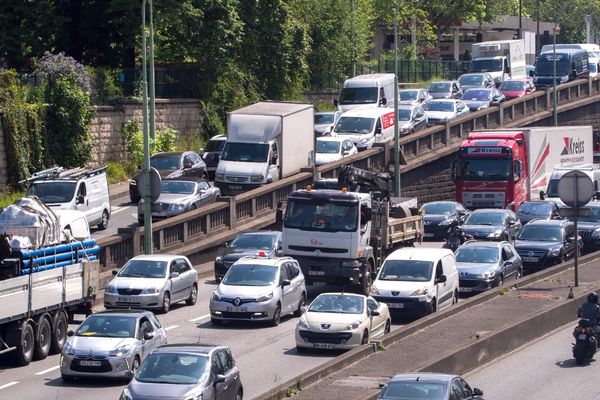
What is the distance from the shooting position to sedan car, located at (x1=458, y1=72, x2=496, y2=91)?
75.7 metres

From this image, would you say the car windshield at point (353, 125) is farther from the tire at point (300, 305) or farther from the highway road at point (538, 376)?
the highway road at point (538, 376)

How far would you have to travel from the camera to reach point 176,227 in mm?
39531

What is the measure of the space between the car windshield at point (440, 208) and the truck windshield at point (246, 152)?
6.04 metres

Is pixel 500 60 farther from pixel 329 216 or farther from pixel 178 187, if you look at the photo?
pixel 329 216

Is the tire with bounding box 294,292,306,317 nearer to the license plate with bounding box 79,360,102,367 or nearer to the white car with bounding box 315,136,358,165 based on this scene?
the license plate with bounding box 79,360,102,367

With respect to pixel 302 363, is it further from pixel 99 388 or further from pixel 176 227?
pixel 176 227

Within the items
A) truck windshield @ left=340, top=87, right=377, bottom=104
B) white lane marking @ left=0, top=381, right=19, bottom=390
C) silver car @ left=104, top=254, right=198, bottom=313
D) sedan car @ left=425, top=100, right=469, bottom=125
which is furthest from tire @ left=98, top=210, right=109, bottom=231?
sedan car @ left=425, top=100, right=469, bottom=125

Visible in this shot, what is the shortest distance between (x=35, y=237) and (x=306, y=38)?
44898mm

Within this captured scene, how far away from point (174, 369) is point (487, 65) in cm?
6341

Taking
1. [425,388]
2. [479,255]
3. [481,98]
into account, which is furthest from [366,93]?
[425,388]

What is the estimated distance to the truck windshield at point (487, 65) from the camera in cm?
8019

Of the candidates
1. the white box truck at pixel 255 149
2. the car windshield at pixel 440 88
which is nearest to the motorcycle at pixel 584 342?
the white box truck at pixel 255 149

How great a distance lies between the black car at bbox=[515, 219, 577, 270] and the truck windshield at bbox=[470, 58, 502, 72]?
1569 inches

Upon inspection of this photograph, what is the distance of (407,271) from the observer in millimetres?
31266
